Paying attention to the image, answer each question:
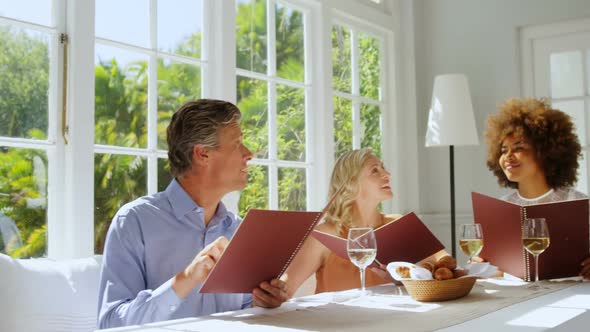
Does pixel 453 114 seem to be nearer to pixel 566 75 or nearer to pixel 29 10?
pixel 566 75

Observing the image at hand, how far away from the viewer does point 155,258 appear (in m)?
1.99

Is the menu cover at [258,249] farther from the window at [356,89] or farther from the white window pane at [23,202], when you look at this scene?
the window at [356,89]

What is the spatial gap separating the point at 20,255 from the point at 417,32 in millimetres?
3642

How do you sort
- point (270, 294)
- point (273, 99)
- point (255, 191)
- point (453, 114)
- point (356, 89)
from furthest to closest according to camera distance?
point (356, 89), point (453, 114), point (273, 99), point (255, 191), point (270, 294)

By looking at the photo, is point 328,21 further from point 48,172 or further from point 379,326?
point 379,326

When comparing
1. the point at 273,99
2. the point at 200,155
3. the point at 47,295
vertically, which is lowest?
the point at 47,295

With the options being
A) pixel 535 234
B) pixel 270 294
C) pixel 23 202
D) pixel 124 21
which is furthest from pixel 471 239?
pixel 124 21

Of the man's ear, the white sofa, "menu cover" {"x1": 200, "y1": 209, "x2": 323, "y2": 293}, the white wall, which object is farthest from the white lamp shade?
"menu cover" {"x1": 200, "y1": 209, "x2": 323, "y2": 293}

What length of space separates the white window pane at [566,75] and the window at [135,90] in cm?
264

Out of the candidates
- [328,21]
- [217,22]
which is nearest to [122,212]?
[217,22]

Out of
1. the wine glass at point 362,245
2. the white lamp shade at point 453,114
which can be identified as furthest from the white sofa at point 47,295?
the white lamp shade at point 453,114

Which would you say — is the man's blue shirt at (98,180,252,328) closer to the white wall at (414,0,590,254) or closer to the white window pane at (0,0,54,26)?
the white window pane at (0,0,54,26)

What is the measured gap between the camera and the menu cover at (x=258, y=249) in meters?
1.57

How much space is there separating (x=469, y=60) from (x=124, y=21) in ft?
9.51
